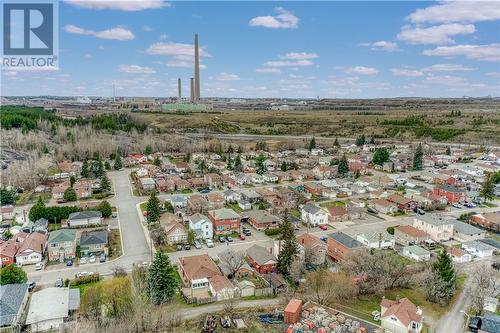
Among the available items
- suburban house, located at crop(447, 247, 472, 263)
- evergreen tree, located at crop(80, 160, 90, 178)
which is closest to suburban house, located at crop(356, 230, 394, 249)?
suburban house, located at crop(447, 247, 472, 263)

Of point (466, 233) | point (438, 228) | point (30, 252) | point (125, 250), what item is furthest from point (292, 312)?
point (466, 233)

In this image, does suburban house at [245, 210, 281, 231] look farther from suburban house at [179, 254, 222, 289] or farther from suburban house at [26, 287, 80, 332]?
suburban house at [26, 287, 80, 332]

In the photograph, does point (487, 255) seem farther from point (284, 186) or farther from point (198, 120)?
point (198, 120)

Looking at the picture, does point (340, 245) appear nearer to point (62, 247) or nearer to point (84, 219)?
point (62, 247)

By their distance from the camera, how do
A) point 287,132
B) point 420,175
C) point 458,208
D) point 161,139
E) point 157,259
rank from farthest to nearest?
point 287,132, point 161,139, point 420,175, point 458,208, point 157,259

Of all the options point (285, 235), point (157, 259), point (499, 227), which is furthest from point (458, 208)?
point (157, 259)
